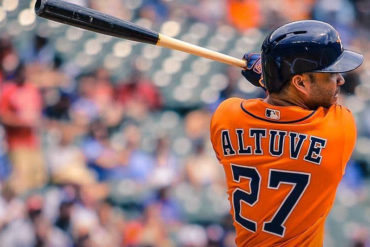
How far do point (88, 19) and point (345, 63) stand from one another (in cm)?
112

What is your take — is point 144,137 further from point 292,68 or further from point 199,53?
point 292,68

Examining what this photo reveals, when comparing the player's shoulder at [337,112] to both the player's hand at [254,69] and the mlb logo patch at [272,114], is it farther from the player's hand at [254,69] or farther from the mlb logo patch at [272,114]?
the player's hand at [254,69]

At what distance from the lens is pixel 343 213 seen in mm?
7512

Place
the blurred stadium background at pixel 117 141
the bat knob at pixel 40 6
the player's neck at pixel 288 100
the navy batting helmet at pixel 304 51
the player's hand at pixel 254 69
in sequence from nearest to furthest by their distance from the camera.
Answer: the navy batting helmet at pixel 304 51 → the player's neck at pixel 288 100 → the bat knob at pixel 40 6 → the player's hand at pixel 254 69 → the blurred stadium background at pixel 117 141

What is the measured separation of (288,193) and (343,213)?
483 centimetres

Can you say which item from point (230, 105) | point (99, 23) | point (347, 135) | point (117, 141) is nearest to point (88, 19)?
point (99, 23)

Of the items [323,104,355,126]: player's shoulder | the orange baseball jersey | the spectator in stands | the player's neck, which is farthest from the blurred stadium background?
[323,104,355,126]: player's shoulder

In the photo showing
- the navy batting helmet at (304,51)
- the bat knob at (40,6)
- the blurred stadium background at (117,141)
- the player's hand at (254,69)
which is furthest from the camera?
the blurred stadium background at (117,141)

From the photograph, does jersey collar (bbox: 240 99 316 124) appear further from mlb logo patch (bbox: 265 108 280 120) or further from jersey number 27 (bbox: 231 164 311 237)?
jersey number 27 (bbox: 231 164 311 237)

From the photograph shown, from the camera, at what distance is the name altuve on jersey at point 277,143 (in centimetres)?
283

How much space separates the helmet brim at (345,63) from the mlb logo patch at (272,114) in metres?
0.23

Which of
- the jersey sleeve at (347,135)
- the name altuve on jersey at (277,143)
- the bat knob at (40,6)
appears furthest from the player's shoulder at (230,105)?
the bat knob at (40,6)

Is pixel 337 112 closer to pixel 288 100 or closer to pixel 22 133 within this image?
pixel 288 100

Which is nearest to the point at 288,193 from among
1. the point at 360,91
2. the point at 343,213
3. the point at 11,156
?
the point at 11,156
